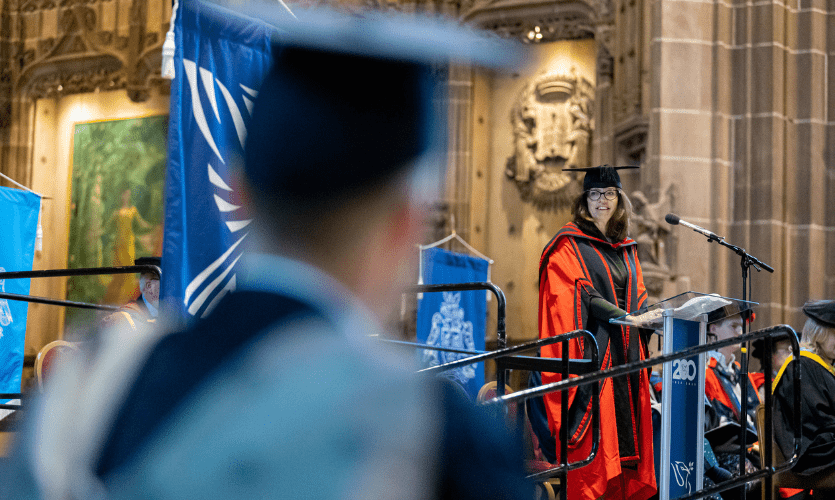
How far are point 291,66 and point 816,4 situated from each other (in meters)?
8.84

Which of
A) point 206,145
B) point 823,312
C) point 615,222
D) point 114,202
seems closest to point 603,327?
point 615,222

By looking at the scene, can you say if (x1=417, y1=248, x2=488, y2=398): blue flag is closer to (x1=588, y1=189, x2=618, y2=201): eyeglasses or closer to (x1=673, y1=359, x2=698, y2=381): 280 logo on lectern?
(x1=588, y1=189, x2=618, y2=201): eyeglasses

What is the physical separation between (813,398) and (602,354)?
1099 mm

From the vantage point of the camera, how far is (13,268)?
6562 millimetres

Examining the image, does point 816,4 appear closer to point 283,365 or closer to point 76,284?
point 283,365

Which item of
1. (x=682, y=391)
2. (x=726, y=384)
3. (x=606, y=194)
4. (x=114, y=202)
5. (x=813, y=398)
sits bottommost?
(x=726, y=384)

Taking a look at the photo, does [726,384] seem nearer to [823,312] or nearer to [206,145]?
[823,312]

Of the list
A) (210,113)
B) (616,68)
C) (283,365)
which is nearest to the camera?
(283,365)

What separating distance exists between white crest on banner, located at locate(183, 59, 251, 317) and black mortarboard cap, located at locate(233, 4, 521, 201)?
48 millimetres

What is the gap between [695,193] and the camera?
27.1ft

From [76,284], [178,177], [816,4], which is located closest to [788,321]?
[816,4]

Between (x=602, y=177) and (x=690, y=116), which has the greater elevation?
(x=690, y=116)

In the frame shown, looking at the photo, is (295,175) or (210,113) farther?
(210,113)

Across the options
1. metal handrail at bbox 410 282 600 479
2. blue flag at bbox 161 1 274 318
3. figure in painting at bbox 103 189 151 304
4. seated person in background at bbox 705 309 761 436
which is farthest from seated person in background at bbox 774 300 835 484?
figure in painting at bbox 103 189 151 304
